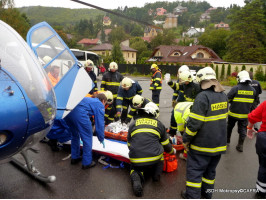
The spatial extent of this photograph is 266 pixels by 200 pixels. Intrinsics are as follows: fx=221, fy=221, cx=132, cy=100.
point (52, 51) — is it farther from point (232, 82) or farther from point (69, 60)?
point (232, 82)

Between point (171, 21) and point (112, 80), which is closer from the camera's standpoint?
point (112, 80)

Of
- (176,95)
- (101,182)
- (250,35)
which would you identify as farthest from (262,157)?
(250,35)

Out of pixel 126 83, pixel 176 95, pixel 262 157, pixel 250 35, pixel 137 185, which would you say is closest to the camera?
pixel 262 157

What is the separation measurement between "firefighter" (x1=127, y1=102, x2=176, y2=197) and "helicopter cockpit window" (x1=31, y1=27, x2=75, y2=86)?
1421 mm

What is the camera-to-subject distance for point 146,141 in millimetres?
3406

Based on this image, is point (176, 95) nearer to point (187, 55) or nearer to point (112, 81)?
point (112, 81)

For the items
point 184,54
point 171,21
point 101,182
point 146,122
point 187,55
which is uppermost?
point 171,21

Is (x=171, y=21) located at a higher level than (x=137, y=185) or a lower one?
higher

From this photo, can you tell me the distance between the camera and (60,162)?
4469mm

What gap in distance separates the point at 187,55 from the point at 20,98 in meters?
45.4

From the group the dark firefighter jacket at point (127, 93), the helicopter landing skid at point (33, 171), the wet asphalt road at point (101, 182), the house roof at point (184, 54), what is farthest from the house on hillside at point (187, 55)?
the helicopter landing skid at point (33, 171)

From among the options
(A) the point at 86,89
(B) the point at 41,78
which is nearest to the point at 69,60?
(A) the point at 86,89

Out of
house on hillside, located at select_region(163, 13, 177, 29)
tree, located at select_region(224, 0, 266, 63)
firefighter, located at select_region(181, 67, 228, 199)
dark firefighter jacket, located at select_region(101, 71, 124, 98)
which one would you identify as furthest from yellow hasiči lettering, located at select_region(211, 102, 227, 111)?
house on hillside, located at select_region(163, 13, 177, 29)

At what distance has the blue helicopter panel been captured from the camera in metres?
1.94
